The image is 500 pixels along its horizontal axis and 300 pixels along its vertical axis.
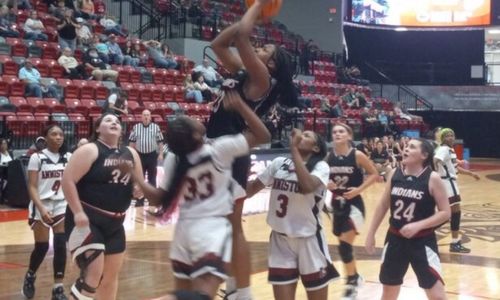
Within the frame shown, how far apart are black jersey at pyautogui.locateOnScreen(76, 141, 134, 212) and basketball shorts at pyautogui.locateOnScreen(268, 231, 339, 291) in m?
1.18

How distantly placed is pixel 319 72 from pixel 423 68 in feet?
21.6

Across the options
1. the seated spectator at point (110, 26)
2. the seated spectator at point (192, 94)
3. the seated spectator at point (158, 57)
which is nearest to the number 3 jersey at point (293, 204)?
the seated spectator at point (192, 94)

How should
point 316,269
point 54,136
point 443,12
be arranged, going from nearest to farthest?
point 316,269 < point 54,136 < point 443,12

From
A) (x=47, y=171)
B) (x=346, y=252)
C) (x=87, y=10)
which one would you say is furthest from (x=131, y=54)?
(x=346, y=252)

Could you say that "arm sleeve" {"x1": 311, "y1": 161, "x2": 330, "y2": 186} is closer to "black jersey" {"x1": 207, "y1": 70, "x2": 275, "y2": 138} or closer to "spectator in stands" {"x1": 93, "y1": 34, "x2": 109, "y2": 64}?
"black jersey" {"x1": 207, "y1": 70, "x2": 275, "y2": 138}

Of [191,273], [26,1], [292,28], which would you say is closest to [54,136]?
[191,273]

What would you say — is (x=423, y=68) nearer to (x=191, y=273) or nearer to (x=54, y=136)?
(x=54, y=136)

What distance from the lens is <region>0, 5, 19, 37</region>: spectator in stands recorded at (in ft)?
54.5

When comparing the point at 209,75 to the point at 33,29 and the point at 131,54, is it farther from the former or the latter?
the point at 33,29

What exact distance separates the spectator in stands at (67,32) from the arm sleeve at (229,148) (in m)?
14.0

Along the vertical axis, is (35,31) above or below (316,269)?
above

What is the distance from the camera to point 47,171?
699 cm

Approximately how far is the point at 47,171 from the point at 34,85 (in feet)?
28.1

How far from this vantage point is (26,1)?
59.9 feet
